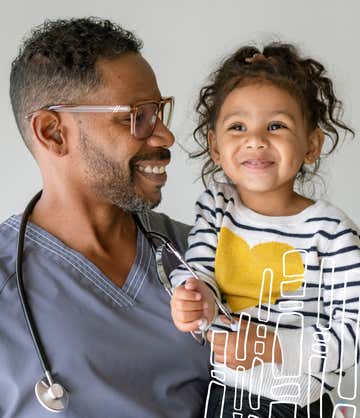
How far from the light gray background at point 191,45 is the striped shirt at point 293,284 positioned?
0.79 meters

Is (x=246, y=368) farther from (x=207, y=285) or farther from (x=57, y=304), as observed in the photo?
(x=57, y=304)

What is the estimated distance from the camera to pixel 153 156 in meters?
1.50

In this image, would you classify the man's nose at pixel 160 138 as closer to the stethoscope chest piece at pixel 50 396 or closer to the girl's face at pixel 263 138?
the girl's face at pixel 263 138

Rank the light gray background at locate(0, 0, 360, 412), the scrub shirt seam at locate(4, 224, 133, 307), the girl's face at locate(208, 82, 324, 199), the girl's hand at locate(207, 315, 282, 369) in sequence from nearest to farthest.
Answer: the girl's hand at locate(207, 315, 282, 369) < the girl's face at locate(208, 82, 324, 199) < the scrub shirt seam at locate(4, 224, 133, 307) < the light gray background at locate(0, 0, 360, 412)

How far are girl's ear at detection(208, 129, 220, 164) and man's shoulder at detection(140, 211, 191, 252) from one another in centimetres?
26

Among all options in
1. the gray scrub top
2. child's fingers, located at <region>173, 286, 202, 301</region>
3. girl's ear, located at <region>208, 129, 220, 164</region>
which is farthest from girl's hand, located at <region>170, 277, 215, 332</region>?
girl's ear, located at <region>208, 129, 220, 164</region>

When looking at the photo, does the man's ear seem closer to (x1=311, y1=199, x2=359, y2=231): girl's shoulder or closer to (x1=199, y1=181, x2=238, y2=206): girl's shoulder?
(x1=199, y1=181, x2=238, y2=206): girl's shoulder

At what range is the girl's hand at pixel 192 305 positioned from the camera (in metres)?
1.18

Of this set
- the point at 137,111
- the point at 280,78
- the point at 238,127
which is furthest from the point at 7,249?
the point at 280,78

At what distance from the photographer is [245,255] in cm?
127

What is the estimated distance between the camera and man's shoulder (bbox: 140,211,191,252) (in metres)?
1.58

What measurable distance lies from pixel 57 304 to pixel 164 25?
1092 millimetres
